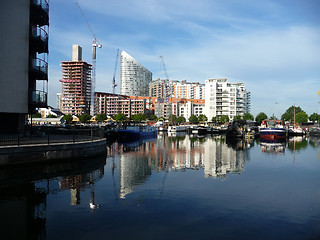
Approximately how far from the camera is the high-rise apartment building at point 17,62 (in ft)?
110

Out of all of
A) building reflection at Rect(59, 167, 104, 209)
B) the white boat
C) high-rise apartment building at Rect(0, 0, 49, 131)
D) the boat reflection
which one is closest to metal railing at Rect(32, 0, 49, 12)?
high-rise apartment building at Rect(0, 0, 49, 131)

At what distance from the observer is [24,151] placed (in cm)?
2491

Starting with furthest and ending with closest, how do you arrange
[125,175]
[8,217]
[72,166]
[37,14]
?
[37,14]
[72,166]
[125,175]
[8,217]

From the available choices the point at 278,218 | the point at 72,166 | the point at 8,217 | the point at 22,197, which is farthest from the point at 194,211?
the point at 72,166

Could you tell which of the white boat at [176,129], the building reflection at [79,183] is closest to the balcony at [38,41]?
the building reflection at [79,183]

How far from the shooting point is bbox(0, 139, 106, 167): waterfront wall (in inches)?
941

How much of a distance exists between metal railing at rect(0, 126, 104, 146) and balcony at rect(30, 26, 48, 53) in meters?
12.7

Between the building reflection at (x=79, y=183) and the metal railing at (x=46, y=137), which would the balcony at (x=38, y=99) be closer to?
the metal railing at (x=46, y=137)

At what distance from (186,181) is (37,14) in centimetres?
3407

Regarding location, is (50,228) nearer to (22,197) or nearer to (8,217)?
(8,217)

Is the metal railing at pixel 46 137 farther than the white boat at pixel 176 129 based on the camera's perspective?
No

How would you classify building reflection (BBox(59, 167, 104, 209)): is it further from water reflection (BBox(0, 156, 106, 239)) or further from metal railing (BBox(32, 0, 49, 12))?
metal railing (BBox(32, 0, 49, 12))

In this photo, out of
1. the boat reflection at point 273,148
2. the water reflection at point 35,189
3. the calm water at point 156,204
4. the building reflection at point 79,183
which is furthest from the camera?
the boat reflection at point 273,148

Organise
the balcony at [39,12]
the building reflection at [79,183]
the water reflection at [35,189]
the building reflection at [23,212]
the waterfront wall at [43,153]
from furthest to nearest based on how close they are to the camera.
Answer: the balcony at [39,12] → the waterfront wall at [43,153] → the building reflection at [79,183] → the water reflection at [35,189] → the building reflection at [23,212]
